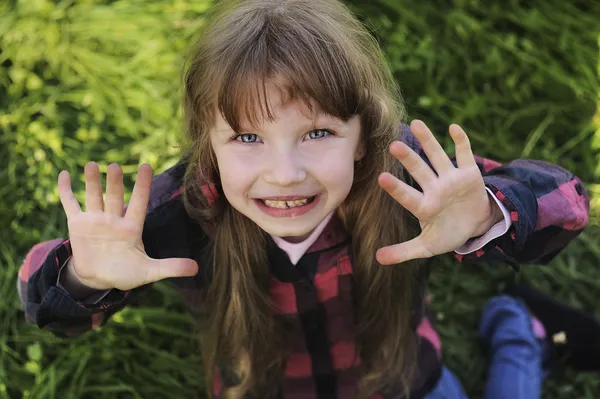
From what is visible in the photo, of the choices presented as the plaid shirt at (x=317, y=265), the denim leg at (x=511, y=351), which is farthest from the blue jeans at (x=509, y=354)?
the plaid shirt at (x=317, y=265)

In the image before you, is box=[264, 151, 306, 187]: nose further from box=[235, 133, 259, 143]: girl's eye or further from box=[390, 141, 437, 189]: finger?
box=[390, 141, 437, 189]: finger

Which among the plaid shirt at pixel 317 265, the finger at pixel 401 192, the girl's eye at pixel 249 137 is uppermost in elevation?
the girl's eye at pixel 249 137

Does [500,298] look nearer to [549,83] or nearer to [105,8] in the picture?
[549,83]

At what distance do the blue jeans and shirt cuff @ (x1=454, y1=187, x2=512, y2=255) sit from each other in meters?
0.68

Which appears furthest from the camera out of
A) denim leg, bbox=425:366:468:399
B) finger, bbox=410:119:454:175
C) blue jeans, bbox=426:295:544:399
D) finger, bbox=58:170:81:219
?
blue jeans, bbox=426:295:544:399

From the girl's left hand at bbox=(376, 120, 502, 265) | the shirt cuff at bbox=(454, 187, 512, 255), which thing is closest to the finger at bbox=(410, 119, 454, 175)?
the girl's left hand at bbox=(376, 120, 502, 265)

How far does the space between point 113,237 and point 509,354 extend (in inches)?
48.6

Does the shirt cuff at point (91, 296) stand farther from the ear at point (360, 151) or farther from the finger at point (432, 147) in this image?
the finger at point (432, 147)

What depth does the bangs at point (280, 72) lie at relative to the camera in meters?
1.12

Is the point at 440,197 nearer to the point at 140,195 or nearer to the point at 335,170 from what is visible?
the point at 335,170

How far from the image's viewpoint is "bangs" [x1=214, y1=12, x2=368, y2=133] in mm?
1119

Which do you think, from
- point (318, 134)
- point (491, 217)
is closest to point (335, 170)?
point (318, 134)

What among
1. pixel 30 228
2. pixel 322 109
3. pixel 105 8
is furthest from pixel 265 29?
pixel 105 8

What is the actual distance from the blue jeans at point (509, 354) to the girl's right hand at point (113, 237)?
3.01ft
